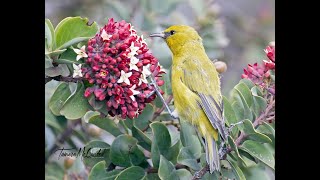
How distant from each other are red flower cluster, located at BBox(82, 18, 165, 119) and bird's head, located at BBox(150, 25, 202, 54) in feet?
0.83

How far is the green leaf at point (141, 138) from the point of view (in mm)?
1916

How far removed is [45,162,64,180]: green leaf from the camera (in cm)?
193

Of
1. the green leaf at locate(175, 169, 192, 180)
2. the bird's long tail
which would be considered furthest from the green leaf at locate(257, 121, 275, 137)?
the green leaf at locate(175, 169, 192, 180)

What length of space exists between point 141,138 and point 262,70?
455mm

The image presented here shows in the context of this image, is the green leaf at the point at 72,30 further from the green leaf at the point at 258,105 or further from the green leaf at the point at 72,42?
the green leaf at the point at 258,105

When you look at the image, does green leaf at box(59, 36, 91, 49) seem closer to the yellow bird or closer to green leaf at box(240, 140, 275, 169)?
the yellow bird

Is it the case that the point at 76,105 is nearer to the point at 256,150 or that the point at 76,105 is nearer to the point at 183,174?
the point at 183,174

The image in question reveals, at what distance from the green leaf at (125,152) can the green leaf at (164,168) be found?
75 mm

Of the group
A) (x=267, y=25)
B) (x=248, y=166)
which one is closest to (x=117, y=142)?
(x=248, y=166)

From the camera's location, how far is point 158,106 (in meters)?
2.00

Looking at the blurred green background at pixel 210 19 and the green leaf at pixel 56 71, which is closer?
the green leaf at pixel 56 71

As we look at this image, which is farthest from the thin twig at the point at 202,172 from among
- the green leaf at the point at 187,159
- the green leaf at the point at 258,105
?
the green leaf at the point at 258,105

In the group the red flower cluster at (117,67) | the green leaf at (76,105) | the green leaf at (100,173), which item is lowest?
the green leaf at (100,173)

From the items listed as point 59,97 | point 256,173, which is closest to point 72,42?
point 59,97
